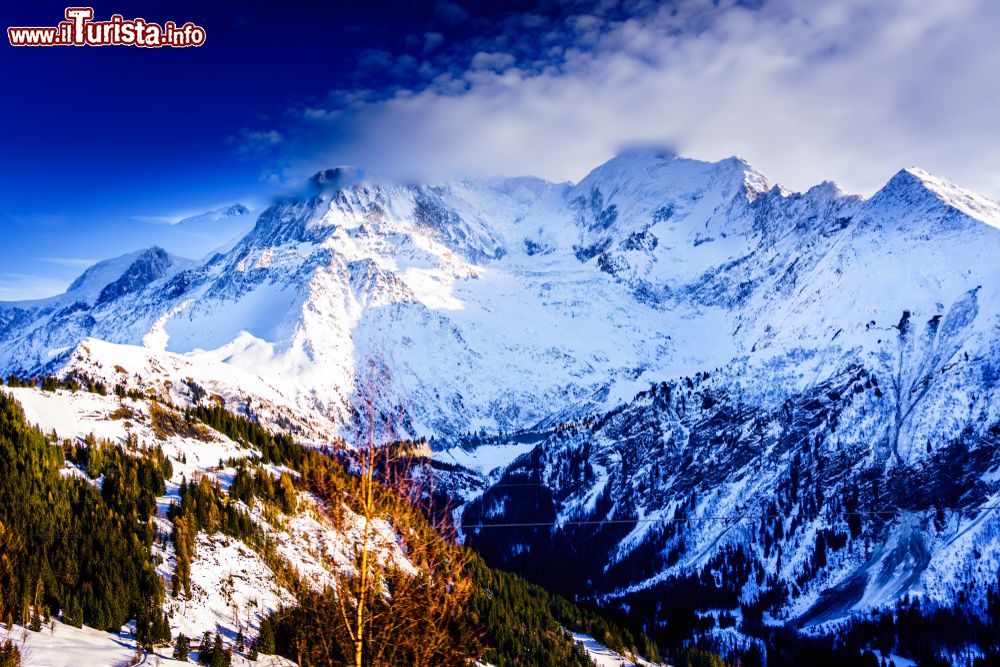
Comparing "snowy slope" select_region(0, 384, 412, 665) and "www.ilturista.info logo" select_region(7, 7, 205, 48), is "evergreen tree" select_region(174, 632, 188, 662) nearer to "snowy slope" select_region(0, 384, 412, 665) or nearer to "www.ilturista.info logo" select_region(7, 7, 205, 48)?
"snowy slope" select_region(0, 384, 412, 665)

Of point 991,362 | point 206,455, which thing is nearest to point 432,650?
point 206,455

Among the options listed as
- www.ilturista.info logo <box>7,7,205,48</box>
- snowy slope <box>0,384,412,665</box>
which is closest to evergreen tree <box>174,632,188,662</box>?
snowy slope <box>0,384,412,665</box>

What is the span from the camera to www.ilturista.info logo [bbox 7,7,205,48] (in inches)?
1364

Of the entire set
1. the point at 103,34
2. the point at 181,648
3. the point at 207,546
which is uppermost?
the point at 103,34

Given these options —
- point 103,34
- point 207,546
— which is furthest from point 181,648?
point 103,34

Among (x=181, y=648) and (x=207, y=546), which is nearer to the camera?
(x=181, y=648)

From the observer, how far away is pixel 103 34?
35219 millimetres

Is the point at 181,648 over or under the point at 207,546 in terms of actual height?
under

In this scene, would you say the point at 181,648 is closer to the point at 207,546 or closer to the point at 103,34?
the point at 207,546

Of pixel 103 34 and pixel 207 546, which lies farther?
pixel 207 546

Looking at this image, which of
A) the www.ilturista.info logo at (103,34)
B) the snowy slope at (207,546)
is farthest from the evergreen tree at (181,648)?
the www.ilturista.info logo at (103,34)

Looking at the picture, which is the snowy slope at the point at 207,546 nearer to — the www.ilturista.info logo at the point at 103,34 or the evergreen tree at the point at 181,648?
the evergreen tree at the point at 181,648

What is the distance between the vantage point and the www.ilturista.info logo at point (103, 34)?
1364 inches

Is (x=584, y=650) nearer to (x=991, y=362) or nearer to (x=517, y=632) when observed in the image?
(x=517, y=632)
